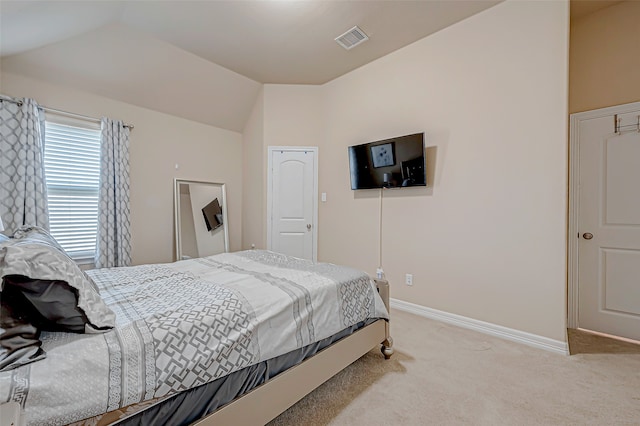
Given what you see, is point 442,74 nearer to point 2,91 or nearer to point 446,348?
point 446,348

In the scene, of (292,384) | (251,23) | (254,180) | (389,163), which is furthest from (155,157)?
(292,384)

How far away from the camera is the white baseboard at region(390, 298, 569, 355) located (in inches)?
87.5

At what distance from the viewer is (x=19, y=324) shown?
893mm

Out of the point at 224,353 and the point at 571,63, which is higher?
the point at 571,63

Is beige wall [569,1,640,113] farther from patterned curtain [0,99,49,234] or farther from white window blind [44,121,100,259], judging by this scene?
patterned curtain [0,99,49,234]

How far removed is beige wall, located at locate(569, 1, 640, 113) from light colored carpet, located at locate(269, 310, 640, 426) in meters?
2.30

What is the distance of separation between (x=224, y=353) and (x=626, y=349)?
3241 millimetres

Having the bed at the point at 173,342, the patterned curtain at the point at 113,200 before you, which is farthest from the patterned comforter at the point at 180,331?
the patterned curtain at the point at 113,200

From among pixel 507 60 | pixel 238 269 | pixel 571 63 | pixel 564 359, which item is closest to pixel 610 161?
pixel 571 63

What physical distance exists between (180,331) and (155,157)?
343 centimetres

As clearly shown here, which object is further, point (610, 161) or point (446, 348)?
point (610, 161)

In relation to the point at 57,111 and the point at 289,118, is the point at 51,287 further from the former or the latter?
the point at 289,118

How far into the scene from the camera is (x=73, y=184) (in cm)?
314

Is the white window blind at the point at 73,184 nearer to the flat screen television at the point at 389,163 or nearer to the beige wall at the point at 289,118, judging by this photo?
the beige wall at the point at 289,118
